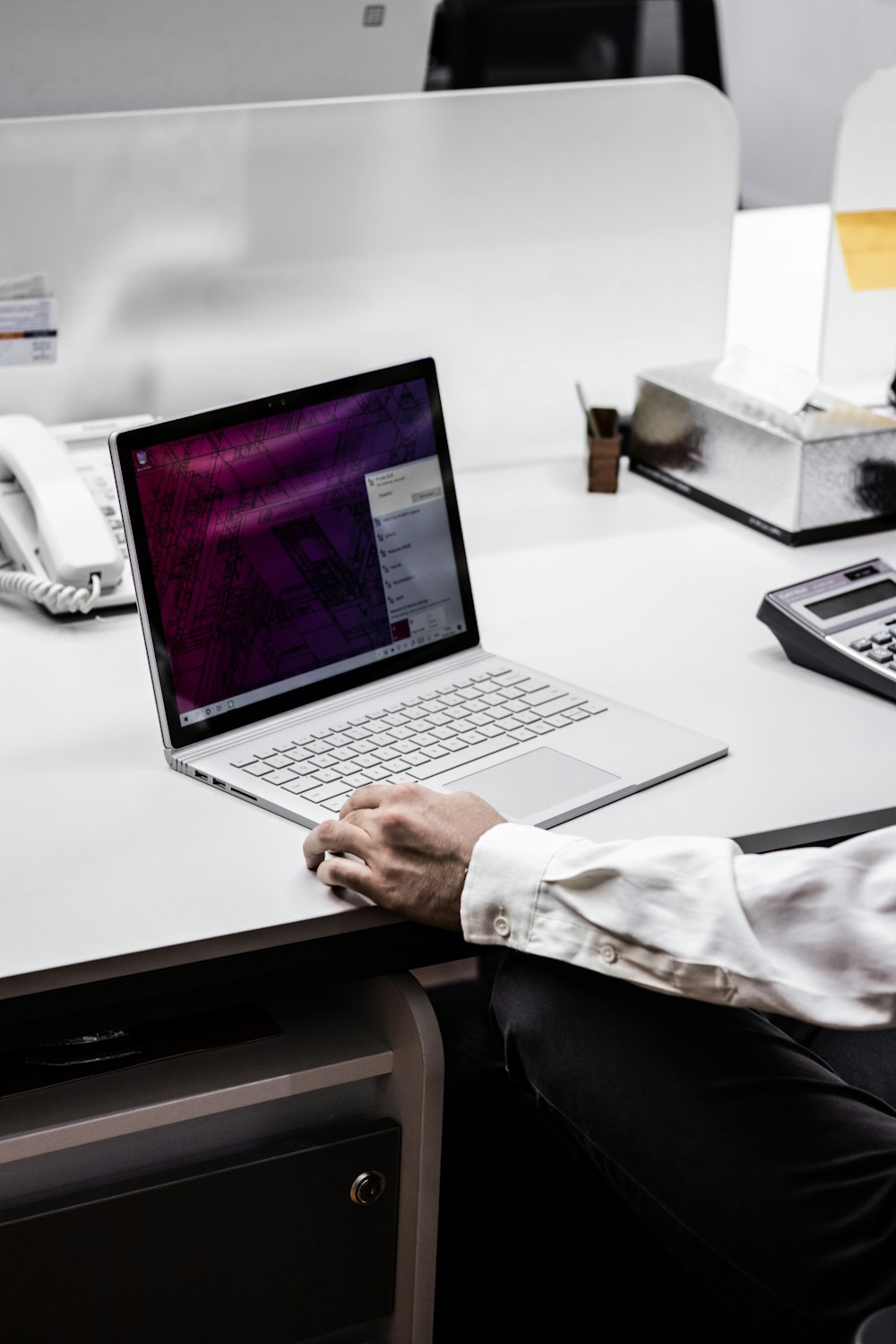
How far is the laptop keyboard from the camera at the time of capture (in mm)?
1049

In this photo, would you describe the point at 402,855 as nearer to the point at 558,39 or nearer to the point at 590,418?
the point at 590,418

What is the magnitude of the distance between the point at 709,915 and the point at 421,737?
1.01 ft

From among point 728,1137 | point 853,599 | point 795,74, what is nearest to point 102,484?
point 853,599

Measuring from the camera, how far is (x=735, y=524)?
63.1 inches

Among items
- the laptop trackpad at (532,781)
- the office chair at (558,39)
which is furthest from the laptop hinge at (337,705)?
the office chair at (558,39)

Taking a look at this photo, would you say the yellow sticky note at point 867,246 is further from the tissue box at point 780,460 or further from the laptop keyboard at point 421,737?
the laptop keyboard at point 421,737

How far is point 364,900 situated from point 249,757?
0.64 ft

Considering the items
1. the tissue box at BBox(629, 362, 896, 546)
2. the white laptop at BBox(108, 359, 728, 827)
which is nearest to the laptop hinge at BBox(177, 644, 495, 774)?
the white laptop at BBox(108, 359, 728, 827)

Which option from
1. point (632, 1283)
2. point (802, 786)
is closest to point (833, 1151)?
point (802, 786)

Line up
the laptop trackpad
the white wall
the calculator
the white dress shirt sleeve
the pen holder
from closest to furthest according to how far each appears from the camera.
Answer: the white dress shirt sleeve < the laptop trackpad < the calculator < the pen holder < the white wall

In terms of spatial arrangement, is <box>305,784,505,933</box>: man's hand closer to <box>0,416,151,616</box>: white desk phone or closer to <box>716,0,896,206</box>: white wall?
<box>0,416,151,616</box>: white desk phone

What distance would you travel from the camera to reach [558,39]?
331 cm

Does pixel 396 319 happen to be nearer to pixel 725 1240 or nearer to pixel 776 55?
pixel 725 1240

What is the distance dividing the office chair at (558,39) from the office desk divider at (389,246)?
162cm
